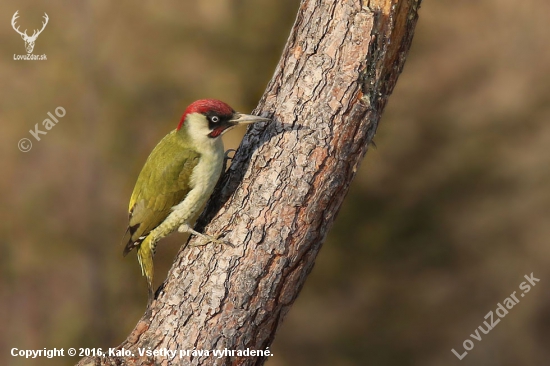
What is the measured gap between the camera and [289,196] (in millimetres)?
3006

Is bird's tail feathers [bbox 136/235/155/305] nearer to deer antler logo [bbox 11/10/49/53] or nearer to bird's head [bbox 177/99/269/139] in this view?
bird's head [bbox 177/99/269/139]

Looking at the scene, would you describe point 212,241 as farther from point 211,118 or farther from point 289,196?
point 211,118

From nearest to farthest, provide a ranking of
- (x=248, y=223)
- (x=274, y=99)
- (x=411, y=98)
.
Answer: (x=248, y=223) < (x=274, y=99) < (x=411, y=98)

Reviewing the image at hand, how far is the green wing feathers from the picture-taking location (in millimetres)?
3566

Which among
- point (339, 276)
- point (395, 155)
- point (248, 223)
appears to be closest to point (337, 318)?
point (339, 276)

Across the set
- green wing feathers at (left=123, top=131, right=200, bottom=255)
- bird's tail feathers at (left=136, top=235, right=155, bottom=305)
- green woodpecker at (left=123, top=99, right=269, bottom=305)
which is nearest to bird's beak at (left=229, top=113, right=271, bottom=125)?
green woodpecker at (left=123, top=99, right=269, bottom=305)

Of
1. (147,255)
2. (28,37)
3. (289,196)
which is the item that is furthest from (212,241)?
(28,37)

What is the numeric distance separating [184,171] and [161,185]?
18 cm

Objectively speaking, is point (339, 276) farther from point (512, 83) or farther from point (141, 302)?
point (512, 83)

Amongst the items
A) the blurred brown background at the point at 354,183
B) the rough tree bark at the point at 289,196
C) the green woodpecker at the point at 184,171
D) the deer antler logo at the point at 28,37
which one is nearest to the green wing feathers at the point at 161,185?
the green woodpecker at the point at 184,171

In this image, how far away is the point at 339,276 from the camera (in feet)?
23.7

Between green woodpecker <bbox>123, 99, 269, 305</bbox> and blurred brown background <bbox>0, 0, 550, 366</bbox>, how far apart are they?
2894 mm

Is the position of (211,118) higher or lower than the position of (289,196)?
higher

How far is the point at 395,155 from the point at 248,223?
4.30 m
